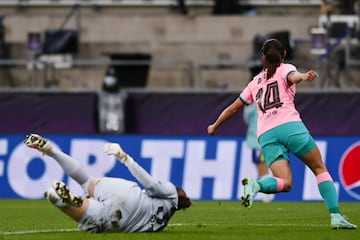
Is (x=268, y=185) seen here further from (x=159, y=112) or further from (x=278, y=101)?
(x=159, y=112)

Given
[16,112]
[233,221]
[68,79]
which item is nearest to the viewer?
[233,221]

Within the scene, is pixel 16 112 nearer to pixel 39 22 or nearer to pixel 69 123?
pixel 69 123

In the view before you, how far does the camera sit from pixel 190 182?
21.8m

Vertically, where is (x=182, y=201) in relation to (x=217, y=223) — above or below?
above

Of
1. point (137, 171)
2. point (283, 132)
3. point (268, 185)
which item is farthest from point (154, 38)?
point (137, 171)

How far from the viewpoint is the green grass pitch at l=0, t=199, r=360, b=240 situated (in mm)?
11727

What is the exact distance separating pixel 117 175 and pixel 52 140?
139 centimetres

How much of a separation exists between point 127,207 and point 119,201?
0.10m

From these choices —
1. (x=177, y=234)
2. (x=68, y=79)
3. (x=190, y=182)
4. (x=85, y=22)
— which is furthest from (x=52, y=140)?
(x=177, y=234)

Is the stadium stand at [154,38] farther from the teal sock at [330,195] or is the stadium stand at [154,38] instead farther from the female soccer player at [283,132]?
the teal sock at [330,195]

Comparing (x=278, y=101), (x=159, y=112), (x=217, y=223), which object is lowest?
Result: (x=217, y=223)

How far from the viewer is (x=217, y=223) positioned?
14.1 metres

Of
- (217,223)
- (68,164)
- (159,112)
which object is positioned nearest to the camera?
(68,164)

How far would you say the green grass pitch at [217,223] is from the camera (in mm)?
11727
